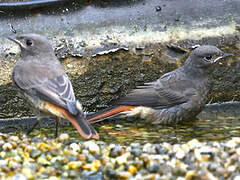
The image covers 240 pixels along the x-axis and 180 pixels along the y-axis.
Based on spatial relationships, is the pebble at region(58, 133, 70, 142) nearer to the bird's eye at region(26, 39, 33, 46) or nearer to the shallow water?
the shallow water

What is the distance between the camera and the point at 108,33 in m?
5.92

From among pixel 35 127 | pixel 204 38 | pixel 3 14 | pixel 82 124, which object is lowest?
pixel 35 127

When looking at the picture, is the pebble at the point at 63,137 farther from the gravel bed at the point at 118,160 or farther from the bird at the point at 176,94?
the bird at the point at 176,94

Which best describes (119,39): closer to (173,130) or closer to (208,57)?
(208,57)

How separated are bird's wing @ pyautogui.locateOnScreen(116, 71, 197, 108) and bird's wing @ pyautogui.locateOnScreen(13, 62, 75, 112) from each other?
39.1 inches

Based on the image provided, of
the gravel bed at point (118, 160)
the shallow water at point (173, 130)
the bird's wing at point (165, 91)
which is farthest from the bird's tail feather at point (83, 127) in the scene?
the bird's wing at point (165, 91)

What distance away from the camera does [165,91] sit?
5.85m

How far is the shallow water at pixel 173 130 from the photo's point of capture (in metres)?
4.92

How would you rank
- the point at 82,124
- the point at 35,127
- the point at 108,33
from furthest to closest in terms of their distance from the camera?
the point at 108,33
the point at 35,127
the point at 82,124

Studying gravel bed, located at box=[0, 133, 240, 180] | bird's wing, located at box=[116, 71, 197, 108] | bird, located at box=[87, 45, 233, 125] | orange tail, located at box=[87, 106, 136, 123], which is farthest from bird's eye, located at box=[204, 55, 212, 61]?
gravel bed, located at box=[0, 133, 240, 180]

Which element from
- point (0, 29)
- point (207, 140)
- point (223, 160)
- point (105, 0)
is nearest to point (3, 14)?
point (0, 29)

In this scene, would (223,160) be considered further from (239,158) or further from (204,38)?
(204,38)

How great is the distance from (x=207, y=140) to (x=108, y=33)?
6.33 ft

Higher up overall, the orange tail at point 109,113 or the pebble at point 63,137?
the pebble at point 63,137
